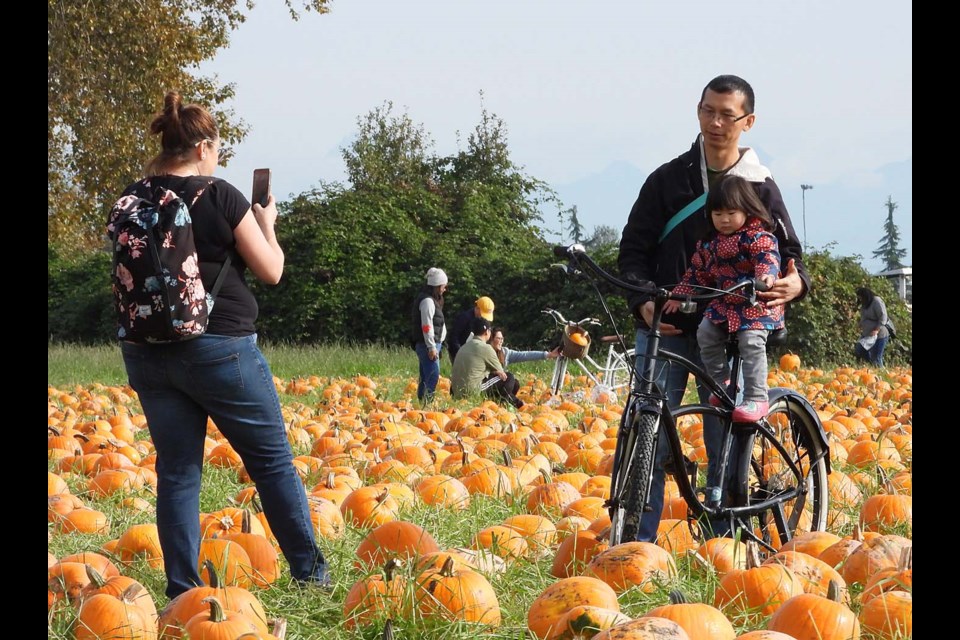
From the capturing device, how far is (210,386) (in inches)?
129

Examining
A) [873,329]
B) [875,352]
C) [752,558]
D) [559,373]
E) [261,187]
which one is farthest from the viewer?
[875,352]

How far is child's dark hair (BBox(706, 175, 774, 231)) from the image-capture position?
12.3 feet

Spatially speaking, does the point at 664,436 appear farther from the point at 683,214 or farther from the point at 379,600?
the point at 379,600

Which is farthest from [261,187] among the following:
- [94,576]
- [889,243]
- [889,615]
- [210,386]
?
[889,243]

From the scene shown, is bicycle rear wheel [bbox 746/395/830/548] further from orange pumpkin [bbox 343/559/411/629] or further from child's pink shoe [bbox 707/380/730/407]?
orange pumpkin [bbox 343/559/411/629]

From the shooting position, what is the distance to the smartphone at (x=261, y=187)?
3668mm

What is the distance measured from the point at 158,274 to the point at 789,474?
8.51ft

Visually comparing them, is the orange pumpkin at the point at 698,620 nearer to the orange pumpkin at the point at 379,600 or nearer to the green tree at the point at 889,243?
the orange pumpkin at the point at 379,600

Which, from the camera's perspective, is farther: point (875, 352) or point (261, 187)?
point (875, 352)

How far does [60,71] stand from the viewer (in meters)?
17.7

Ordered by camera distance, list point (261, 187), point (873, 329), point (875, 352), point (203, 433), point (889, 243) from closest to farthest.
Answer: point (203, 433)
point (261, 187)
point (873, 329)
point (875, 352)
point (889, 243)

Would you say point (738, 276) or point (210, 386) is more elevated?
point (738, 276)
